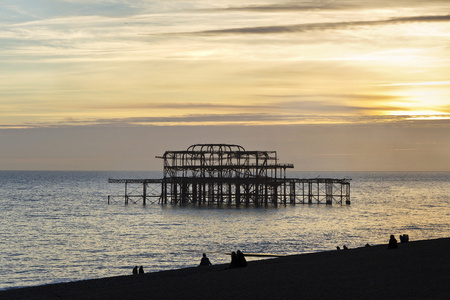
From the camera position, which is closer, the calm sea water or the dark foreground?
the dark foreground

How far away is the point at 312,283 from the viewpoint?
64.6 feet

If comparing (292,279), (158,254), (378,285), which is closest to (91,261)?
(158,254)

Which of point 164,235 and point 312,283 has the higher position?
point 312,283

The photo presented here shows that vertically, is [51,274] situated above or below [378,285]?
below

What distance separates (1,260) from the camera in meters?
38.6

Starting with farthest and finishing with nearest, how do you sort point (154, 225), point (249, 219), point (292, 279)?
1. point (249, 219)
2. point (154, 225)
3. point (292, 279)

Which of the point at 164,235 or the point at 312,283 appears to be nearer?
the point at 312,283

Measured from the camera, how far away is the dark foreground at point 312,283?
17.9 meters

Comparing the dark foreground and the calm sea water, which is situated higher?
the dark foreground

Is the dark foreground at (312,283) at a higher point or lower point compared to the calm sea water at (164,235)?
higher

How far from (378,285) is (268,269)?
6046 millimetres

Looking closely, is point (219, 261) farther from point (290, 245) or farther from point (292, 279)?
point (292, 279)

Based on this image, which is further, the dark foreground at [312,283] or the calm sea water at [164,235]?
the calm sea water at [164,235]

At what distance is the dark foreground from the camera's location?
58.8ft
